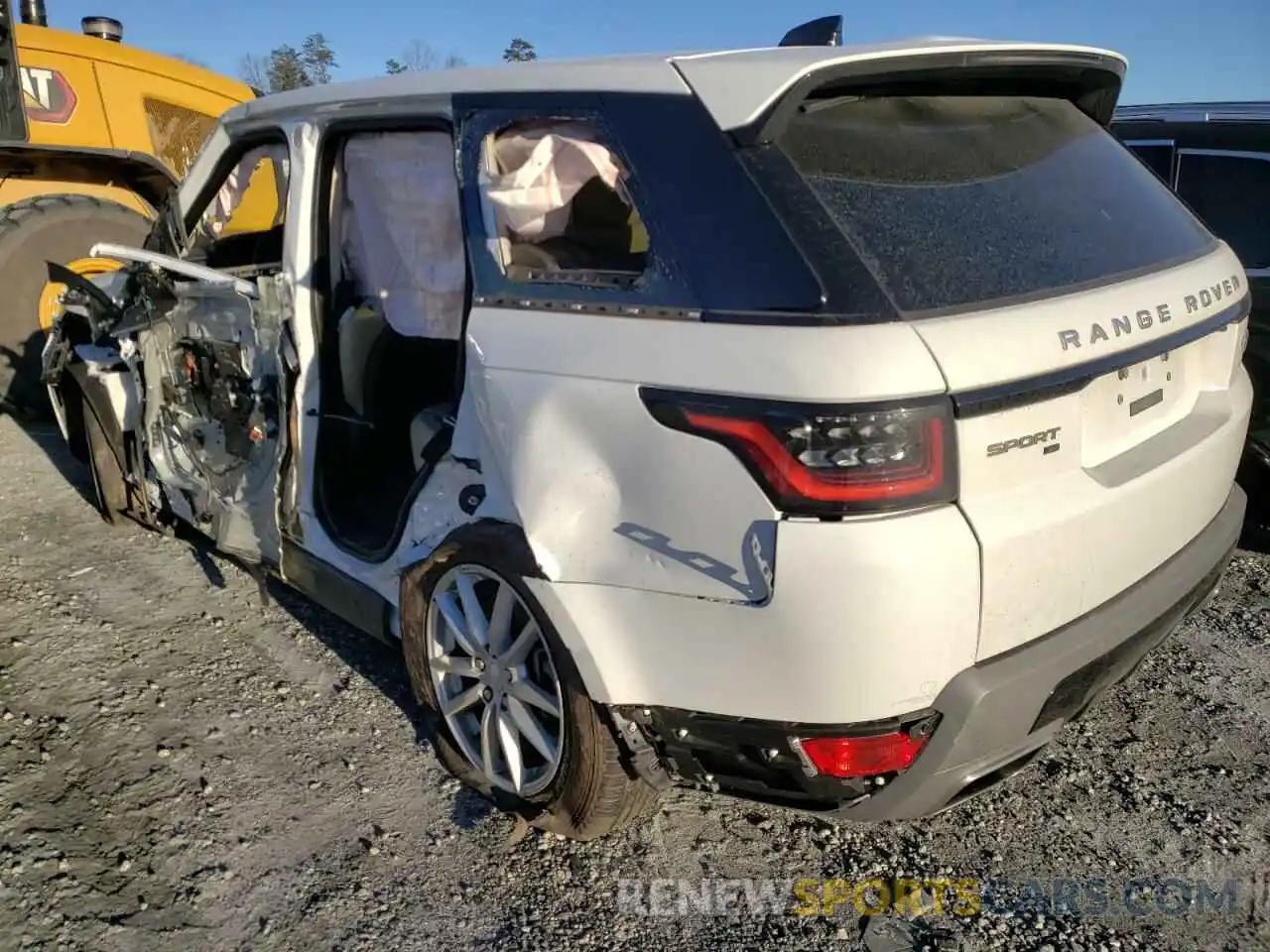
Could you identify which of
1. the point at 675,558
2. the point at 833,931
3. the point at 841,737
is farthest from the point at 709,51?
the point at 833,931

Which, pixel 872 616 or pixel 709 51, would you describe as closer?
pixel 872 616

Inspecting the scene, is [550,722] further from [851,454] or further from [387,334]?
[387,334]

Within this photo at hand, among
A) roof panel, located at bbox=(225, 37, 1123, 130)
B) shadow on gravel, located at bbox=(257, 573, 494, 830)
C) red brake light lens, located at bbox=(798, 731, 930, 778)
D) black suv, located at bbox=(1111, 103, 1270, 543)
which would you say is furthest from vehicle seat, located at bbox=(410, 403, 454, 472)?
black suv, located at bbox=(1111, 103, 1270, 543)

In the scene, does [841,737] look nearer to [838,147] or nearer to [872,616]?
[872,616]

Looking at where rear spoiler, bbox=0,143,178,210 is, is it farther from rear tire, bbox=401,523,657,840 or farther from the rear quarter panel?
the rear quarter panel

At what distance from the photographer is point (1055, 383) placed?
2049 millimetres

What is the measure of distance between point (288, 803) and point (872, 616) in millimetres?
1898

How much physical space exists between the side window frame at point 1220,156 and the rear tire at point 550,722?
3438 mm

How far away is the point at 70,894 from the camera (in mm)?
2545

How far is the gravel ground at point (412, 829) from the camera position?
245 centimetres

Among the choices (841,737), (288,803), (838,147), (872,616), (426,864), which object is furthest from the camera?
(288,803)

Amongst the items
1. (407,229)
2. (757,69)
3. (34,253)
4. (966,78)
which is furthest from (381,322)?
(34,253)

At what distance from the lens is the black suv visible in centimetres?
416

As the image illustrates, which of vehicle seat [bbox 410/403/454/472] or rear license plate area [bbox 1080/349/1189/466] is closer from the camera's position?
rear license plate area [bbox 1080/349/1189/466]
